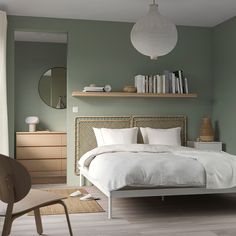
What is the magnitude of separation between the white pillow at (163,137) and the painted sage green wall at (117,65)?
0.43m

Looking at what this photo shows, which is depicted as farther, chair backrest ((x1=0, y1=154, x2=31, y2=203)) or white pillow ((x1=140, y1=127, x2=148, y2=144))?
white pillow ((x1=140, y1=127, x2=148, y2=144))

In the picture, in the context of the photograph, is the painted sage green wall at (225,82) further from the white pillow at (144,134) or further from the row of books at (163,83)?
the white pillow at (144,134)

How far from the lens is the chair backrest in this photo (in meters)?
2.88

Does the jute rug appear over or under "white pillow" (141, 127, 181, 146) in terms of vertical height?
under

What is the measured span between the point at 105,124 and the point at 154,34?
2.24 m

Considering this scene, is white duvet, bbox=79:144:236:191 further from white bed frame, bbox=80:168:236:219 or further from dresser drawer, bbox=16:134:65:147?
dresser drawer, bbox=16:134:65:147

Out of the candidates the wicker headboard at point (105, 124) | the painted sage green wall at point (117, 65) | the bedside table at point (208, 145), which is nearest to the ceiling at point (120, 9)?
the painted sage green wall at point (117, 65)

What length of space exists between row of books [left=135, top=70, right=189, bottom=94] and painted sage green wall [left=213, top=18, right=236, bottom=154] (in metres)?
0.58

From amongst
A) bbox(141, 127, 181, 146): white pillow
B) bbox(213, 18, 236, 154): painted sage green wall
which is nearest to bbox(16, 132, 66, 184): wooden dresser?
bbox(141, 127, 181, 146): white pillow

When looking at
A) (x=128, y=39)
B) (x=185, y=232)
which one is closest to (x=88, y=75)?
(x=128, y=39)

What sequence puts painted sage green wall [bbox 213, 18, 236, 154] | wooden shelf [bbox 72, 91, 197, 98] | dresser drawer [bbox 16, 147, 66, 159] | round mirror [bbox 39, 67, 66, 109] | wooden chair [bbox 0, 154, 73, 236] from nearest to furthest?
wooden chair [bbox 0, 154, 73, 236]
wooden shelf [bbox 72, 91, 197, 98]
painted sage green wall [bbox 213, 18, 236, 154]
dresser drawer [bbox 16, 147, 66, 159]
round mirror [bbox 39, 67, 66, 109]

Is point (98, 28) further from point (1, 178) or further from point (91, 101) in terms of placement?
point (1, 178)

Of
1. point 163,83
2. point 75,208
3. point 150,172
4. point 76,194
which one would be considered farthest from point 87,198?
point 163,83

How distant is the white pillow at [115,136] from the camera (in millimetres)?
6074
